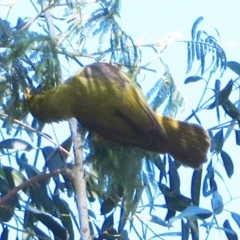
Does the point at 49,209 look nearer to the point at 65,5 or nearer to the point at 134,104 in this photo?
the point at 134,104

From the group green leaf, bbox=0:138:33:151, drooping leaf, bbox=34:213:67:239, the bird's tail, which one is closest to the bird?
the bird's tail

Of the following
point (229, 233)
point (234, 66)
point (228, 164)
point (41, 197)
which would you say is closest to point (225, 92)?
point (234, 66)

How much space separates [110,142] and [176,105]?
0.80 ft

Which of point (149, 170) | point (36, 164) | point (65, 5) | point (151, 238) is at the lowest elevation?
point (151, 238)

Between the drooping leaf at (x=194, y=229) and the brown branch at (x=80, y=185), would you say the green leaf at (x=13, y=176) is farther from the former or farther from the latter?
the drooping leaf at (x=194, y=229)

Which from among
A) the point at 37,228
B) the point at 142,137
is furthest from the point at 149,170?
the point at 37,228

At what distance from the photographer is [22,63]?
266 cm

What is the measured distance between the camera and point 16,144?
3.06m

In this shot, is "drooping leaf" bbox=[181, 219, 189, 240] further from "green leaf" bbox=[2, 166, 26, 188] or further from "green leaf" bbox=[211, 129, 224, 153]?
"green leaf" bbox=[2, 166, 26, 188]

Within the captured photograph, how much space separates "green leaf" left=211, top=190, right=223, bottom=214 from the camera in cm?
281

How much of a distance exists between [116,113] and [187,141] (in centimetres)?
25

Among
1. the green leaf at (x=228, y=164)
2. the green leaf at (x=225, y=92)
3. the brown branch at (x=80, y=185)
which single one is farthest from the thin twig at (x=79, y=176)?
the green leaf at (x=228, y=164)

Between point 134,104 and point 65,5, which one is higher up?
point 65,5

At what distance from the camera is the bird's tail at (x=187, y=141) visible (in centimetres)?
298
